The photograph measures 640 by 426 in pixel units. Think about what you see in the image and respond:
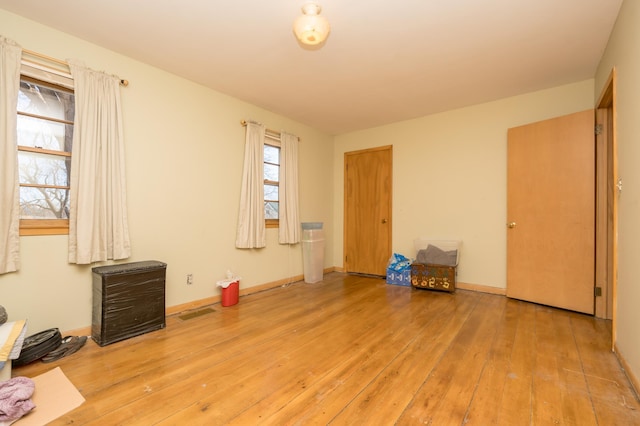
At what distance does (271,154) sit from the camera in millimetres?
4152

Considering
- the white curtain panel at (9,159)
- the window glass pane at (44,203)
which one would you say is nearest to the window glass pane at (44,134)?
the white curtain panel at (9,159)

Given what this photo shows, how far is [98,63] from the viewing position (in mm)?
2490

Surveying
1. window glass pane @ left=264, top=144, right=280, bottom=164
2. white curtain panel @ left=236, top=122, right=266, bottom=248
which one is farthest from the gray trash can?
window glass pane @ left=264, top=144, right=280, bottom=164

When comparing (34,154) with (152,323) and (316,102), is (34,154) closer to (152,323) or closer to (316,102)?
(152,323)

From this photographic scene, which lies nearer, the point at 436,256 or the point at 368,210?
the point at 436,256

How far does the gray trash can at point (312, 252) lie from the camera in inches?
171

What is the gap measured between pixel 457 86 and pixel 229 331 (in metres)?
3.59

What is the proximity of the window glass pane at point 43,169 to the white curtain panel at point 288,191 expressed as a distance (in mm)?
2399

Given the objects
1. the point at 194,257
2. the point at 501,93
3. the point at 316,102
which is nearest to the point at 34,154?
the point at 194,257

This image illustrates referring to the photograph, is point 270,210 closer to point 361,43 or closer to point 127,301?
point 127,301

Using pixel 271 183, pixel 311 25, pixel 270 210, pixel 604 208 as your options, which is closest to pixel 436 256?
pixel 604 208

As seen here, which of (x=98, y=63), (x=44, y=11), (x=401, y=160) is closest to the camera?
(x=44, y=11)

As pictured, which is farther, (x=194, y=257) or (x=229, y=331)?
(x=194, y=257)

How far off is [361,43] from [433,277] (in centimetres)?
298
